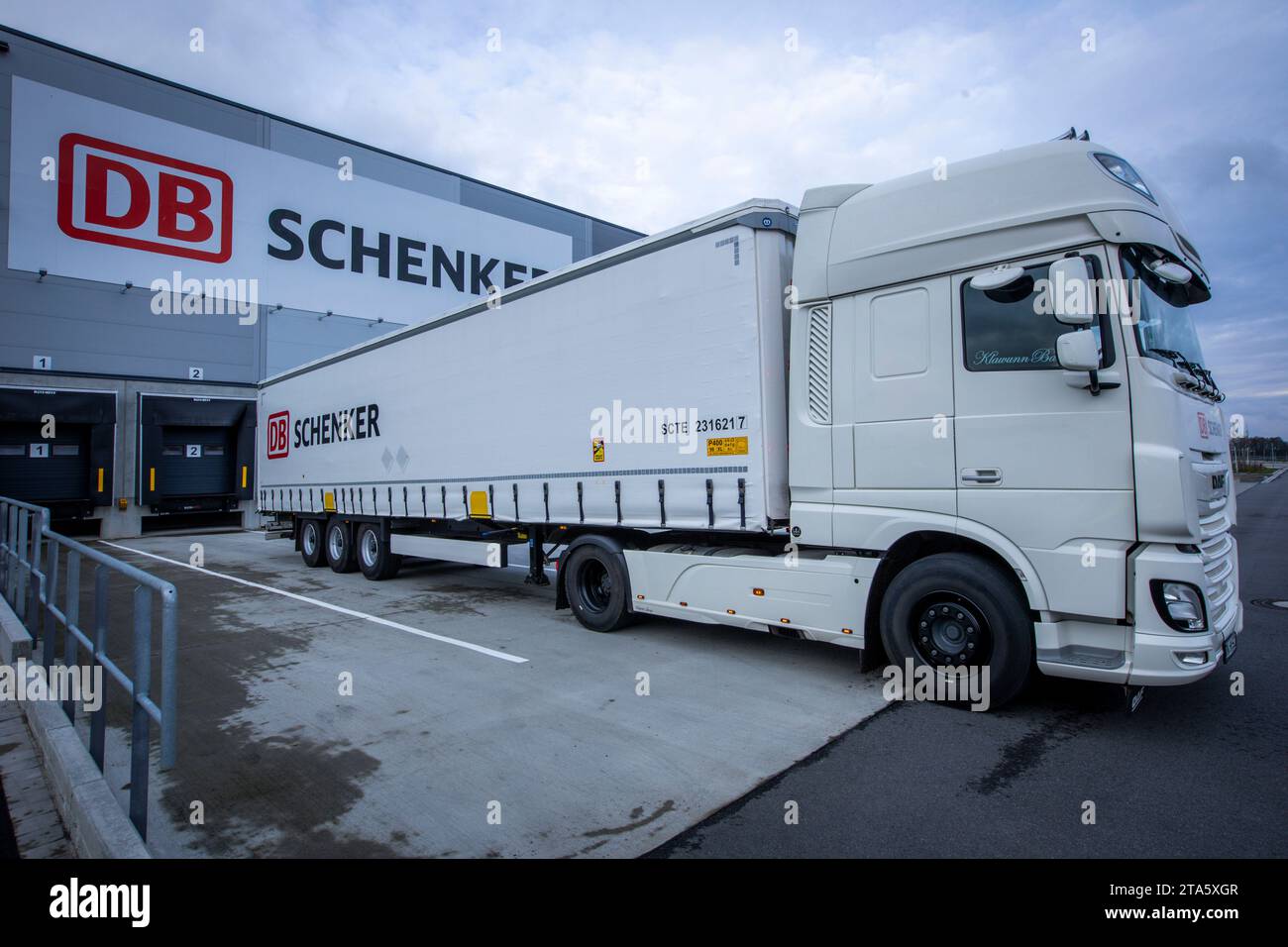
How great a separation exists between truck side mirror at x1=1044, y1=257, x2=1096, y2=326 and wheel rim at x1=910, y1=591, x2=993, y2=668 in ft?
6.11

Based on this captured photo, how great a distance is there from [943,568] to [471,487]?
19.7 feet

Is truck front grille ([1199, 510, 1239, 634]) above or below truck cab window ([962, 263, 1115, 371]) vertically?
below

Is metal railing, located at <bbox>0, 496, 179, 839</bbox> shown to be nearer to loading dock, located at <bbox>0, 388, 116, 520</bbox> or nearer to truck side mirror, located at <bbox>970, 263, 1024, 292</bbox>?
truck side mirror, located at <bbox>970, 263, 1024, 292</bbox>

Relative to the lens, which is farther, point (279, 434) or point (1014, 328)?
point (279, 434)

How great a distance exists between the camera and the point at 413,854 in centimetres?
314

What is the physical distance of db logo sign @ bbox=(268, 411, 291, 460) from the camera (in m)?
14.0

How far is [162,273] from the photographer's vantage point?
1978cm

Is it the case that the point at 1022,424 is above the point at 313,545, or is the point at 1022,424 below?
above

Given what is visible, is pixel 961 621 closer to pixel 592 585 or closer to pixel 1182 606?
pixel 1182 606

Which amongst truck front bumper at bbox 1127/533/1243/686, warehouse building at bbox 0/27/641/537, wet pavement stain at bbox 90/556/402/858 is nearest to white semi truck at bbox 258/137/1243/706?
truck front bumper at bbox 1127/533/1243/686

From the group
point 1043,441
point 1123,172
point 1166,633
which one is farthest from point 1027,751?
point 1123,172

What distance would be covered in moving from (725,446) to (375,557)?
7485 millimetres

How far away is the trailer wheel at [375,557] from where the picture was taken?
1110 centimetres
